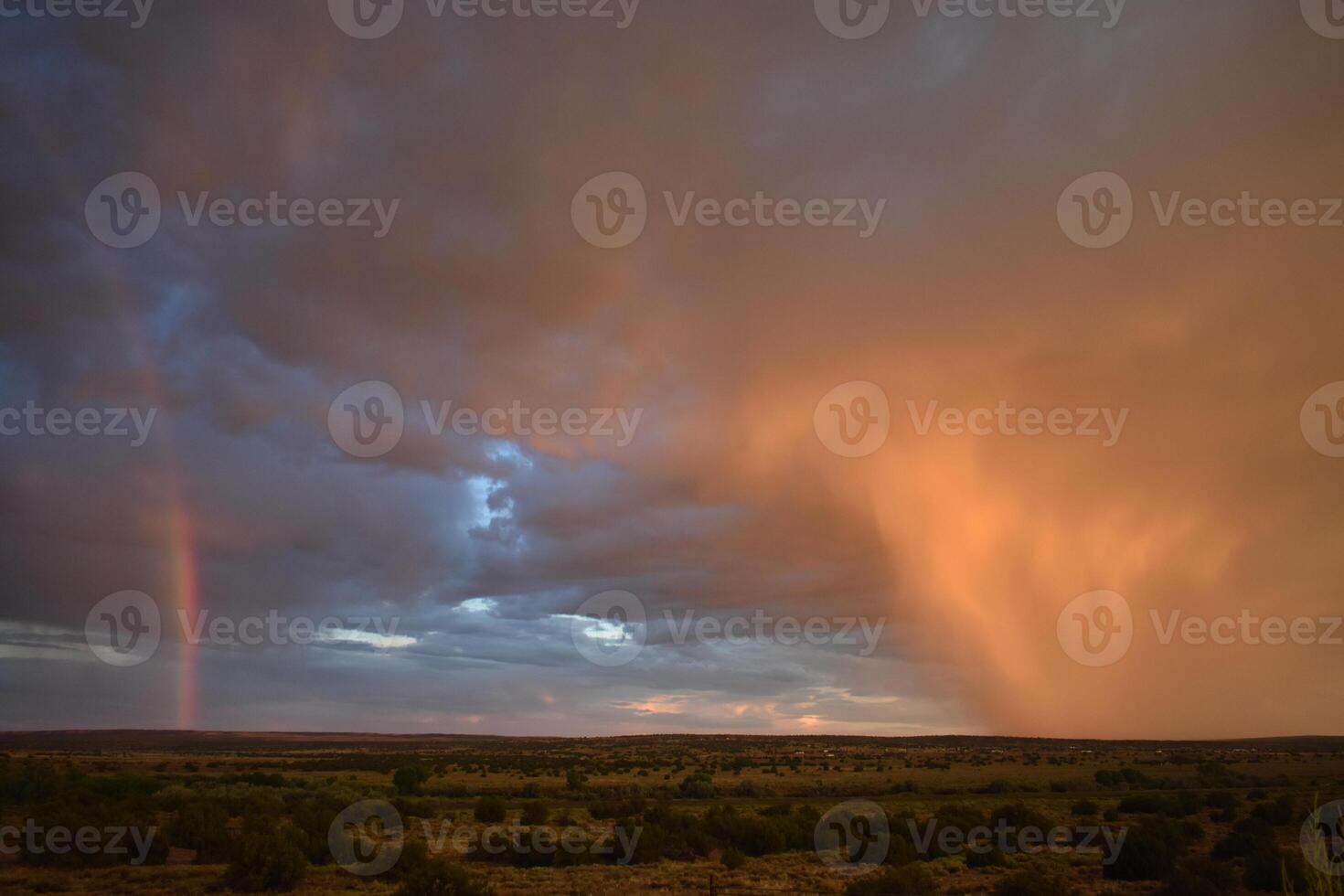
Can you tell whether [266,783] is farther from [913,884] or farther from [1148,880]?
[1148,880]

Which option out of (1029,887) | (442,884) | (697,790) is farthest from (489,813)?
(1029,887)

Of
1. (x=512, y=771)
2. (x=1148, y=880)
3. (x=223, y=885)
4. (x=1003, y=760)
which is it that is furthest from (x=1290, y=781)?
(x=223, y=885)

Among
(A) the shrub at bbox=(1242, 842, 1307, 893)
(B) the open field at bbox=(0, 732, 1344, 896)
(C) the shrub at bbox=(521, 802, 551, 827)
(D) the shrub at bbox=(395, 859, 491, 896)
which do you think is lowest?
(C) the shrub at bbox=(521, 802, 551, 827)

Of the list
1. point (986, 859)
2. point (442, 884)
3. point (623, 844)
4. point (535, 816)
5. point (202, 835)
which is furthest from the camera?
point (535, 816)

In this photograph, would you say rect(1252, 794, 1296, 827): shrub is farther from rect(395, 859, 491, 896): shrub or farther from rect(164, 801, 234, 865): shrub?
rect(164, 801, 234, 865): shrub

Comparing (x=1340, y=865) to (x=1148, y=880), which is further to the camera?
(x=1148, y=880)

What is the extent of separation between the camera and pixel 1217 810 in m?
45.7

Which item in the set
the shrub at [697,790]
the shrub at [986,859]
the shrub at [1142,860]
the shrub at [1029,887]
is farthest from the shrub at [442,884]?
the shrub at [697,790]

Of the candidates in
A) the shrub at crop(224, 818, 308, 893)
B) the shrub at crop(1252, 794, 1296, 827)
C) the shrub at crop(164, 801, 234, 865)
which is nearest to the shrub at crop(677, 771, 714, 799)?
the shrub at crop(1252, 794, 1296, 827)

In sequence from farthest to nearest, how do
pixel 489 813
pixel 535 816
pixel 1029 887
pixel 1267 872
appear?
pixel 489 813 < pixel 535 816 < pixel 1267 872 < pixel 1029 887

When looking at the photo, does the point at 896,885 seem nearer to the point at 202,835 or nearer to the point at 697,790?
the point at 202,835

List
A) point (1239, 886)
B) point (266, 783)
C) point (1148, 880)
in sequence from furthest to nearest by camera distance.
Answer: point (266, 783) → point (1148, 880) → point (1239, 886)

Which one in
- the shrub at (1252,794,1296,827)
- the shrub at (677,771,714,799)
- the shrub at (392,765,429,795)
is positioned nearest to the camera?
the shrub at (1252,794,1296,827)

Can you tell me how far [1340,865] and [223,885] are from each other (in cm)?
3034
